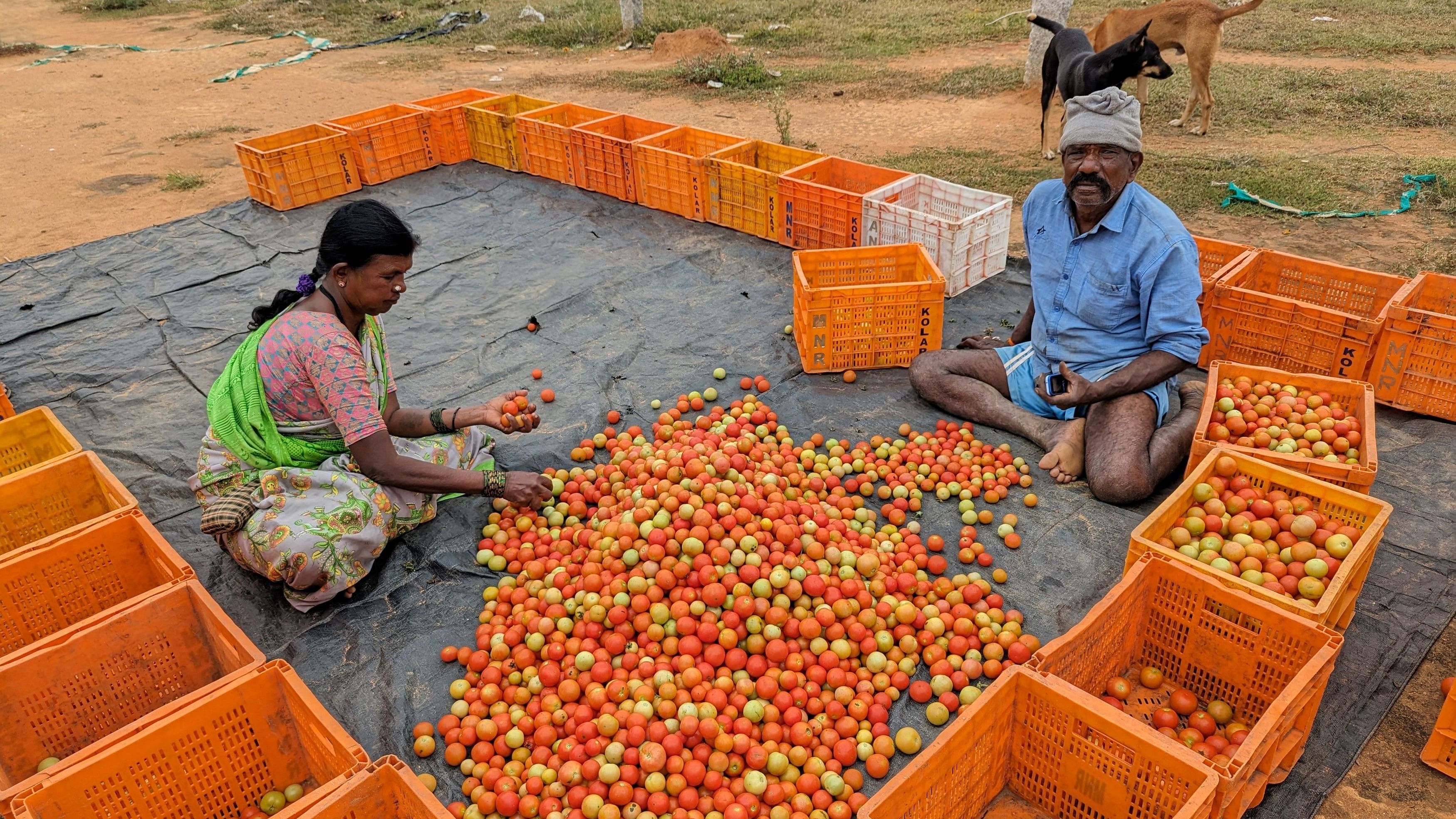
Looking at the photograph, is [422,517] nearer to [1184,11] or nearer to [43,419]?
[43,419]

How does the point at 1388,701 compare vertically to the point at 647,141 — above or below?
below

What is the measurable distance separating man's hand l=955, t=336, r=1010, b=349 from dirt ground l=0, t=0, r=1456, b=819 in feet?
8.22

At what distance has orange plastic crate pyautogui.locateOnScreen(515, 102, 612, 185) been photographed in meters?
8.63

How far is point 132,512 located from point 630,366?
287 centimetres

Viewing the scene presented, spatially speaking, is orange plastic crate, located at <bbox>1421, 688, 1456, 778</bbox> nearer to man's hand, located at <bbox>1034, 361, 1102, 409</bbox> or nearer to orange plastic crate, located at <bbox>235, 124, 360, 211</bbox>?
man's hand, located at <bbox>1034, 361, 1102, 409</bbox>

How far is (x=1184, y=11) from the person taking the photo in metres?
9.91

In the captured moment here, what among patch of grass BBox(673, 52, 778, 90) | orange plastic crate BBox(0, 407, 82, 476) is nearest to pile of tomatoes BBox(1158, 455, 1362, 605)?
orange plastic crate BBox(0, 407, 82, 476)

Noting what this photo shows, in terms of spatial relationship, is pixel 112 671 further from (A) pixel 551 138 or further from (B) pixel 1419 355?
(A) pixel 551 138

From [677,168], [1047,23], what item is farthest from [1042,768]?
[1047,23]

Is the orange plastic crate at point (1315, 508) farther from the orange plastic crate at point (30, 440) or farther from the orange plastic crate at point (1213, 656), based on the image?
the orange plastic crate at point (30, 440)

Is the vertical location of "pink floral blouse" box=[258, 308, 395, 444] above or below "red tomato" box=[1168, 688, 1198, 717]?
above

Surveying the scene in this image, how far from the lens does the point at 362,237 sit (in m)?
3.44

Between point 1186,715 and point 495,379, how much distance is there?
4.29 metres

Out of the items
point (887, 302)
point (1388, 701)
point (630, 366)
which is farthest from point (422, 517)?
point (1388, 701)
